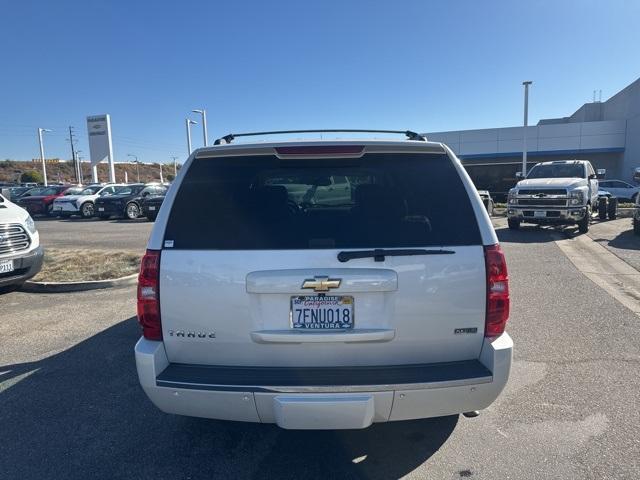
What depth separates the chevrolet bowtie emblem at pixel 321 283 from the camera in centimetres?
255

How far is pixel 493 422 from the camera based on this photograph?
3426mm

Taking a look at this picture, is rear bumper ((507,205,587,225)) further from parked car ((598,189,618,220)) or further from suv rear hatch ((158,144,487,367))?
suv rear hatch ((158,144,487,367))

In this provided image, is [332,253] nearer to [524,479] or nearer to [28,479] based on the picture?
[524,479]

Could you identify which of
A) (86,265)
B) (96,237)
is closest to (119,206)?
(96,237)

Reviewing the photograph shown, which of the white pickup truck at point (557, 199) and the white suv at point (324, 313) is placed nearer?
the white suv at point (324, 313)

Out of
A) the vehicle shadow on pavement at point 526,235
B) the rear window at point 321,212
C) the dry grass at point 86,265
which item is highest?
the rear window at point 321,212

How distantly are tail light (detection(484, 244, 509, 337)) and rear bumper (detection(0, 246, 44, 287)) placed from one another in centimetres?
684

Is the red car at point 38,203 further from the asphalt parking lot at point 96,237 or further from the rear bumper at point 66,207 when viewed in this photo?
the asphalt parking lot at point 96,237

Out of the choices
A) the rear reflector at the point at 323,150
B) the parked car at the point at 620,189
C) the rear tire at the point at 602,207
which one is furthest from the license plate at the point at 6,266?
the parked car at the point at 620,189

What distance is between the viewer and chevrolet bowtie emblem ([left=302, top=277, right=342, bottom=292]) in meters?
2.55

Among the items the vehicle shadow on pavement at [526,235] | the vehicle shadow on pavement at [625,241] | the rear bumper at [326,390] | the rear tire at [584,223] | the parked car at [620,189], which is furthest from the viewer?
the parked car at [620,189]

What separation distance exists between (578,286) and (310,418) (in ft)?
21.4

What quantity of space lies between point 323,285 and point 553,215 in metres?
13.0

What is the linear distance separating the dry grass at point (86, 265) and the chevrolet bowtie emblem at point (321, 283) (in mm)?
6493
